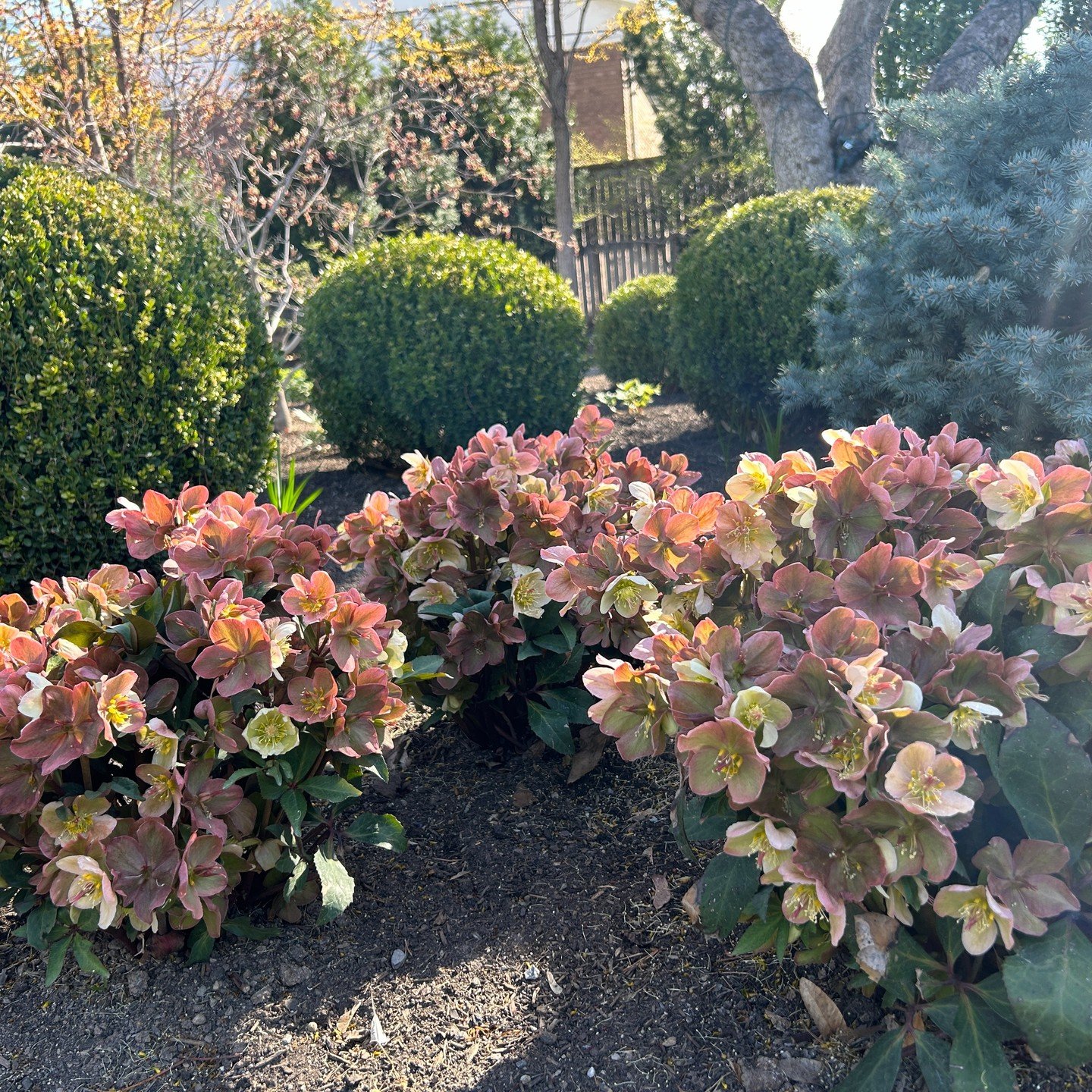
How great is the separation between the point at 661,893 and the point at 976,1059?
2.45 ft

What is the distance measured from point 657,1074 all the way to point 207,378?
9.59 ft

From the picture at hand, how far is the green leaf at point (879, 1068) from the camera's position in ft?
4.48

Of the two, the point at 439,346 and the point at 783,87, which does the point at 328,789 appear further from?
the point at 783,87

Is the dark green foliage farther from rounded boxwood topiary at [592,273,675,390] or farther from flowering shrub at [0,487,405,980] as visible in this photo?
rounded boxwood topiary at [592,273,675,390]

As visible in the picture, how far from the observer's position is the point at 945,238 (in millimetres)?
3588

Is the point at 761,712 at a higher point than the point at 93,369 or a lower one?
lower

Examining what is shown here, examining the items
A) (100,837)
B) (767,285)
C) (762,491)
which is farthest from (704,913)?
(767,285)

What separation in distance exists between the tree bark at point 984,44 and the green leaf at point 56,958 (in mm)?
8177

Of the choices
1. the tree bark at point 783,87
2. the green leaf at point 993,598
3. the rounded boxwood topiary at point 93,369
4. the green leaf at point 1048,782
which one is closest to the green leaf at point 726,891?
the green leaf at point 1048,782

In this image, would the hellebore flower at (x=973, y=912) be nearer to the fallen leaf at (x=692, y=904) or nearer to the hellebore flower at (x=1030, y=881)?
the hellebore flower at (x=1030, y=881)

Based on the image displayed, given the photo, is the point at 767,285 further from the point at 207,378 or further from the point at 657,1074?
the point at 657,1074

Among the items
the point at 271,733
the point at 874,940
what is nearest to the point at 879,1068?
the point at 874,940

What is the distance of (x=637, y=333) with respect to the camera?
8.20 m

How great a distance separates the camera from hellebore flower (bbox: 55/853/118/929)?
1582mm
